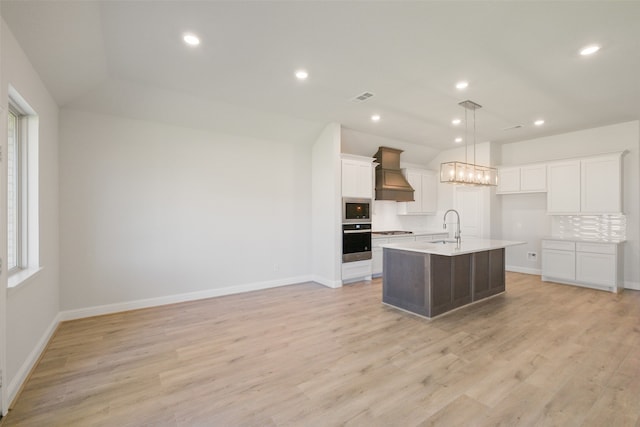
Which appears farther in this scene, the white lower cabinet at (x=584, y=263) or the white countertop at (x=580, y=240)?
the white countertop at (x=580, y=240)

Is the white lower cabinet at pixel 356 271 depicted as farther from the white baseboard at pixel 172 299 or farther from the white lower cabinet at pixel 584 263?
the white lower cabinet at pixel 584 263

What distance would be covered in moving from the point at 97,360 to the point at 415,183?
6.63 meters

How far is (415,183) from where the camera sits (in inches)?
285

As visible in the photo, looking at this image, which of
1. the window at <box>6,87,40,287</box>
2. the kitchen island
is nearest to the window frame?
the window at <box>6,87,40,287</box>

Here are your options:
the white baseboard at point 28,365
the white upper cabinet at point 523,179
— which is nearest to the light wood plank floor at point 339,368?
the white baseboard at point 28,365

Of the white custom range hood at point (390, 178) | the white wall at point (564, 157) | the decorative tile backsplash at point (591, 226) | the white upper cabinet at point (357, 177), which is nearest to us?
the white wall at point (564, 157)

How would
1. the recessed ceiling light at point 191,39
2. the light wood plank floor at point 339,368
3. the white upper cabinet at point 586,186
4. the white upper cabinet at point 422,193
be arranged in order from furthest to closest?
the white upper cabinet at point 422,193 < the white upper cabinet at point 586,186 < the recessed ceiling light at point 191,39 < the light wood plank floor at point 339,368

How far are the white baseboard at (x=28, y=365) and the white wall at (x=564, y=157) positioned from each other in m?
8.13

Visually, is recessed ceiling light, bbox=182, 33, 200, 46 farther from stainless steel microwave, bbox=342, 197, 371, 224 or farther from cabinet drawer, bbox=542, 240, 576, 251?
cabinet drawer, bbox=542, 240, 576, 251

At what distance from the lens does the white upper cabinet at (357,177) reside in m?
5.59

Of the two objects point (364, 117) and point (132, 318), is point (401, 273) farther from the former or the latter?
point (132, 318)

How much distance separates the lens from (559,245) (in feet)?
18.6

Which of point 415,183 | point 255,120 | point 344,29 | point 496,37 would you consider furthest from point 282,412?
point 415,183

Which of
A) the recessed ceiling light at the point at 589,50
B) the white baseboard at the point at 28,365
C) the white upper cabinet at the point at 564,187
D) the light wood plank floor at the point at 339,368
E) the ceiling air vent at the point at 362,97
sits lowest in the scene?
the light wood plank floor at the point at 339,368
